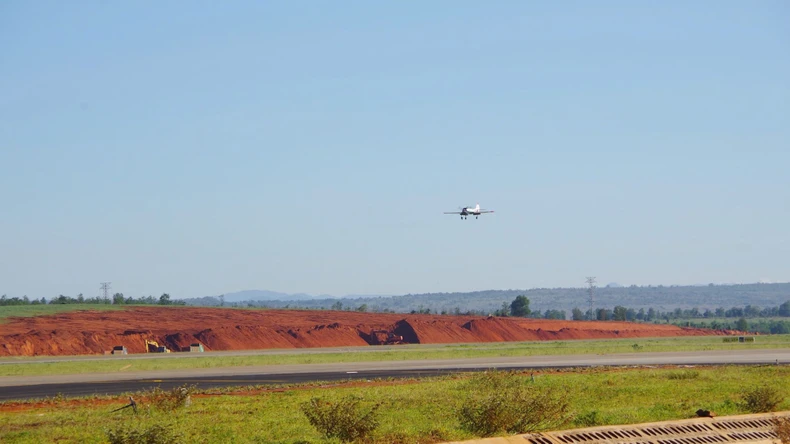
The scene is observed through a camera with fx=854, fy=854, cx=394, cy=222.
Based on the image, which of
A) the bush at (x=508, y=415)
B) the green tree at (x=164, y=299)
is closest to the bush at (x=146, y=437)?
the bush at (x=508, y=415)

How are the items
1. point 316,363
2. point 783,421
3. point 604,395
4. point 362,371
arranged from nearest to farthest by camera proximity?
point 783,421 → point 604,395 → point 362,371 → point 316,363

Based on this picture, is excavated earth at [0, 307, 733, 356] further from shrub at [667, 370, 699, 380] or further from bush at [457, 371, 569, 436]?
bush at [457, 371, 569, 436]

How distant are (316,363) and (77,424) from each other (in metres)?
31.9

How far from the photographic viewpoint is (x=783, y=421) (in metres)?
16.1

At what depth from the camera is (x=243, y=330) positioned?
95.3 meters

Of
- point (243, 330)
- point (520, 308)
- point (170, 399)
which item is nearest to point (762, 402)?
point (170, 399)

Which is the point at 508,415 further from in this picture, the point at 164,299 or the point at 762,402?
the point at 164,299

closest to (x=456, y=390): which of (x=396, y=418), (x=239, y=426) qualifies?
(x=396, y=418)

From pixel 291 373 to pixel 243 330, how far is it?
52526 millimetres

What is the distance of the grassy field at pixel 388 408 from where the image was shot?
19505mm

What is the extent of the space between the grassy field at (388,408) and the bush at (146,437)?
0.52m

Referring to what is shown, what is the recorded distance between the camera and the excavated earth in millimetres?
87188

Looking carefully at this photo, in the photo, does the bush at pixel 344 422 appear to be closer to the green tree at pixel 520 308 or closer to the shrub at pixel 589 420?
the shrub at pixel 589 420

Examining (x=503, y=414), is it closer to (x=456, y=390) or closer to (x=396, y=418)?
(x=396, y=418)
